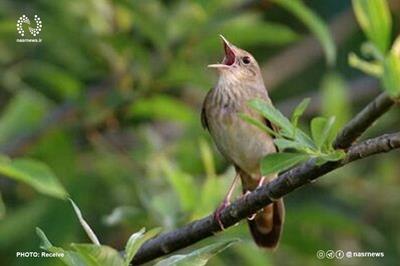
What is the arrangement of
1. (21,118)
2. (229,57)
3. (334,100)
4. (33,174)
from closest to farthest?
(33,174)
(229,57)
(21,118)
(334,100)

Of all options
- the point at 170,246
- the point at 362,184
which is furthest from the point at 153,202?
the point at 362,184

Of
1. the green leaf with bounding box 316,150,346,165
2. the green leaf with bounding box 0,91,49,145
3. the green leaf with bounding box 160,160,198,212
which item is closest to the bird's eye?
the green leaf with bounding box 160,160,198,212

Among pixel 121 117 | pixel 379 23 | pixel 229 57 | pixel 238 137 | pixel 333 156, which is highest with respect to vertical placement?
pixel 379 23

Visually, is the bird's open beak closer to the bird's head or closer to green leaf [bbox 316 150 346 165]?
the bird's head

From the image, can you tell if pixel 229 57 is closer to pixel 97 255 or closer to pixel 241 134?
pixel 241 134

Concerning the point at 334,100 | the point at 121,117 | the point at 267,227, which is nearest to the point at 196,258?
the point at 267,227

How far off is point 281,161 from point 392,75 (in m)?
0.31

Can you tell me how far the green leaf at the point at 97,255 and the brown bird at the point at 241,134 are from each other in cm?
146

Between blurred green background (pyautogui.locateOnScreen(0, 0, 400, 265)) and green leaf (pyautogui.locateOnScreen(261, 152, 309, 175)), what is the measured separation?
1.73 metres

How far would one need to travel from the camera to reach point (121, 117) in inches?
200

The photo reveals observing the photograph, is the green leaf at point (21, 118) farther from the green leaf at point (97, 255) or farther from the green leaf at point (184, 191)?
the green leaf at point (97, 255)

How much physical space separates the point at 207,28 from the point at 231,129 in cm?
93

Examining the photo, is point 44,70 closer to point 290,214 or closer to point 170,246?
point 290,214

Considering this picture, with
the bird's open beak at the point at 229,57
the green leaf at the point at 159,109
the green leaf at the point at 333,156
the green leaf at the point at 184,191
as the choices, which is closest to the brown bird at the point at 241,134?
the bird's open beak at the point at 229,57
